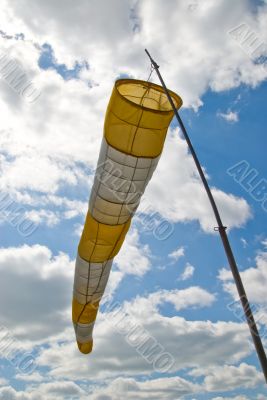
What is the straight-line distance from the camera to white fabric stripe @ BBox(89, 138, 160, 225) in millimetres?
11227

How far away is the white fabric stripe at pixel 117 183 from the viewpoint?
11227 mm

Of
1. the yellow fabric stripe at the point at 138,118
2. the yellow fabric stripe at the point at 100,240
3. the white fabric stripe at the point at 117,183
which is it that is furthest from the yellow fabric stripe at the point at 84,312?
the yellow fabric stripe at the point at 138,118

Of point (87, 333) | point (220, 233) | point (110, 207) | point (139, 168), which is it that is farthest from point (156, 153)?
point (87, 333)

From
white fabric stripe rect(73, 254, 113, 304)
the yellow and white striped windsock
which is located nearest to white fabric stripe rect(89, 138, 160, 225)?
the yellow and white striped windsock

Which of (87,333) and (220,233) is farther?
(87,333)

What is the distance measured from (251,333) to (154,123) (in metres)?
7.13

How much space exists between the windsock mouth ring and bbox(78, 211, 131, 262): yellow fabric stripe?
186 inches

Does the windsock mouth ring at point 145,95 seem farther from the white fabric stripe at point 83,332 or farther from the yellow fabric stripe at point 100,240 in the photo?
the white fabric stripe at point 83,332

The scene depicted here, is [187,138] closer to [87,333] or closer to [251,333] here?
[251,333]

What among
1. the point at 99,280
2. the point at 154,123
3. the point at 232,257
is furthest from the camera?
the point at 99,280

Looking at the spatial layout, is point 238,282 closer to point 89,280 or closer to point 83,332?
point 89,280

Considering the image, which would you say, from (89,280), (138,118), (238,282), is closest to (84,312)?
(89,280)

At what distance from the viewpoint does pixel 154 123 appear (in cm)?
1055

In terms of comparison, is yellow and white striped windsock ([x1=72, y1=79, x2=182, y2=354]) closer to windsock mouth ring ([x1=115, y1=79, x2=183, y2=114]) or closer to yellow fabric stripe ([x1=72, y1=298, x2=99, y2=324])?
windsock mouth ring ([x1=115, y1=79, x2=183, y2=114])
